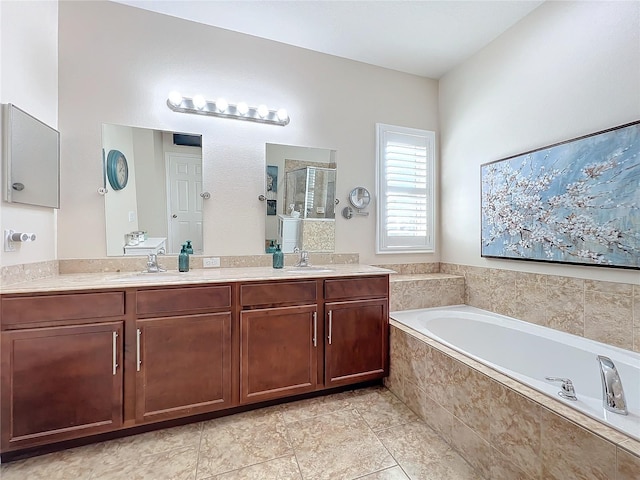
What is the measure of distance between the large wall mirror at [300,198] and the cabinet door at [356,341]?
0.71 meters

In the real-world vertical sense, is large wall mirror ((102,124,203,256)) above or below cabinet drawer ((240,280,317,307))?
above

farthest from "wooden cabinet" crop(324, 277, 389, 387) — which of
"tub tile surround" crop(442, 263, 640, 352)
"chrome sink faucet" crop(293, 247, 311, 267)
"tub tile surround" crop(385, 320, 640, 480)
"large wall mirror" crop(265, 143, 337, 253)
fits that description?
"tub tile surround" crop(442, 263, 640, 352)

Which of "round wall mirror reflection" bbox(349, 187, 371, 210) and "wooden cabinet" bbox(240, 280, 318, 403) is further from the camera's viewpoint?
"round wall mirror reflection" bbox(349, 187, 371, 210)

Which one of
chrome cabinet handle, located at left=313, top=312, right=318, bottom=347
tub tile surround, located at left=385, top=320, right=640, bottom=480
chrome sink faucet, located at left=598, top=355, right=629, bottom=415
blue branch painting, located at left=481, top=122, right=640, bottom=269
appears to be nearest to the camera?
tub tile surround, located at left=385, top=320, right=640, bottom=480

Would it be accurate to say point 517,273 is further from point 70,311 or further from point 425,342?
point 70,311

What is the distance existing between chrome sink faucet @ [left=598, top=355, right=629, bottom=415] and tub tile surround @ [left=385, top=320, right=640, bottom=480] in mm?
153

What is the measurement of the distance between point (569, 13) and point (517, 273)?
6.00ft

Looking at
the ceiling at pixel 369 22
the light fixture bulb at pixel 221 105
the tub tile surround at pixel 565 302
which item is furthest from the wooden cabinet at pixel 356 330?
the ceiling at pixel 369 22

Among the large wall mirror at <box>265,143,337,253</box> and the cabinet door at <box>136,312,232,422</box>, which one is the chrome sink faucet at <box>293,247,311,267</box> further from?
the cabinet door at <box>136,312,232,422</box>

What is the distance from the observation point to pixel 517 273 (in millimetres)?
2330

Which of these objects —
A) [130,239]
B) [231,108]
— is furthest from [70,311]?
[231,108]

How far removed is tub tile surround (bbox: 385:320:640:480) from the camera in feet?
3.30

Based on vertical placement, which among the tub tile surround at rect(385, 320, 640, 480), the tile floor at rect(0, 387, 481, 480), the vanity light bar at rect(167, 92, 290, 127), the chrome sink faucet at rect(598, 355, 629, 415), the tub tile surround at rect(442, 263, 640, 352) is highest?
the vanity light bar at rect(167, 92, 290, 127)

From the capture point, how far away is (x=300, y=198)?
260cm
